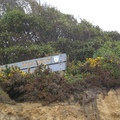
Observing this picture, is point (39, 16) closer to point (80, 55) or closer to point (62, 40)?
point (62, 40)

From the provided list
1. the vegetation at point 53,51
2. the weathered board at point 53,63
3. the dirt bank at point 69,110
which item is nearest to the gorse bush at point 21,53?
the vegetation at point 53,51

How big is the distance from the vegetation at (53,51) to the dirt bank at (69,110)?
26 cm

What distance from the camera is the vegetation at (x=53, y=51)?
931 cm

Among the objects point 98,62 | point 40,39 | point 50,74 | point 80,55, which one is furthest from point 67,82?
point 40,39

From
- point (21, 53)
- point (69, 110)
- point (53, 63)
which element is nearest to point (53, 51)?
point (21, 53)

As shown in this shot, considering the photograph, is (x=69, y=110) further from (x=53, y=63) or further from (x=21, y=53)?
(x=21, y=53)

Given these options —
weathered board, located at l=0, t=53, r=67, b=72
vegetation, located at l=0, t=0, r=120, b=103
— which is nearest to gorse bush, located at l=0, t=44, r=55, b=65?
vegetation, located at l=0, t=0, r=120, b=103

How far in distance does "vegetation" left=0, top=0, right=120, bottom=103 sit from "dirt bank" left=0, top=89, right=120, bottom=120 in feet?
0.85

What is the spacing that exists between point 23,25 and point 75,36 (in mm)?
2834

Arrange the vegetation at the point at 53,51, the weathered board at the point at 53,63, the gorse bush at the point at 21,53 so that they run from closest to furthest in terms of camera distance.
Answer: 1. the vegetation at the point at 53,51
2. the weathered board at the point at 53,63
3. the gorse bush at the point at 21,53

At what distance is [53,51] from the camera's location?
14.6 metres

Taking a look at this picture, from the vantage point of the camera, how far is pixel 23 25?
15969 mm

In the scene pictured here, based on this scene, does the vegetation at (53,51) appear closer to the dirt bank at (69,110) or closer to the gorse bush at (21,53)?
the gorse bush at (21,53)

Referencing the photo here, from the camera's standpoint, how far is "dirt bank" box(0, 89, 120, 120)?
8.41 meters
